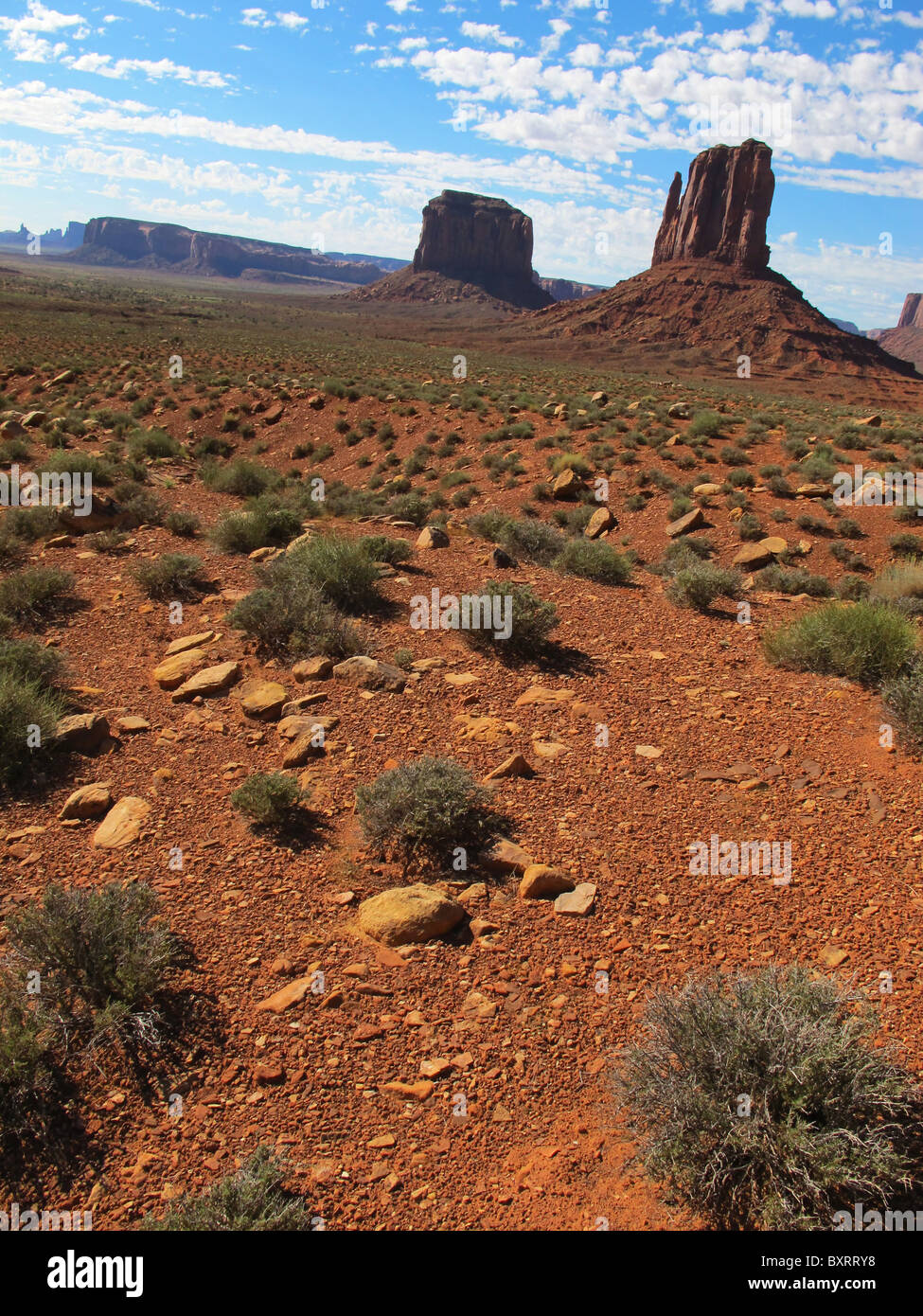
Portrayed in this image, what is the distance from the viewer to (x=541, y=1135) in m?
2.97

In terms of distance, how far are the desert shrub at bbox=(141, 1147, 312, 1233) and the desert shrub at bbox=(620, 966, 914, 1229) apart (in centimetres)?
128

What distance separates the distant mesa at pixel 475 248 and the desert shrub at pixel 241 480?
132 m

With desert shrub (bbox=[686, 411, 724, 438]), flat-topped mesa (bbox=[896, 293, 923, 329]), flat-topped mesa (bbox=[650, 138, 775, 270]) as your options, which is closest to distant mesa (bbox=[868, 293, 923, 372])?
flat-topped mesa (bbox=[896, 293, 923, 329])

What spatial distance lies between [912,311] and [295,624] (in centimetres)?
21090

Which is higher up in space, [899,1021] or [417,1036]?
[899,1021]

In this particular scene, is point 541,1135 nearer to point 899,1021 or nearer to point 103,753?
point 899,1021

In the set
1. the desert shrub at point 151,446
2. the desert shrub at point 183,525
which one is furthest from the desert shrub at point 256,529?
the desert shrub at point 151,446

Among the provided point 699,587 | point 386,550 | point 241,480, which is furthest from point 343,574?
point 241,480

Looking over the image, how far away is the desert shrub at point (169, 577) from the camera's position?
25.7 ft

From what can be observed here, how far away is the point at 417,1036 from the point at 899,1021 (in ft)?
6.89

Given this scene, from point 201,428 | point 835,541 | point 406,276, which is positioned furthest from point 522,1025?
point 406,276

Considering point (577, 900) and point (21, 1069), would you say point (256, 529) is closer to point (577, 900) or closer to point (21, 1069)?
point (577, 900)

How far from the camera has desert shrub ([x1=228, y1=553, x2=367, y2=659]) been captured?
666 centimetres

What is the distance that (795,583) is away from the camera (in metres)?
9.12
